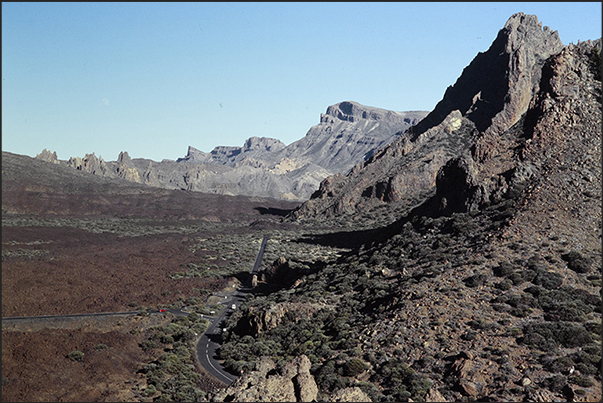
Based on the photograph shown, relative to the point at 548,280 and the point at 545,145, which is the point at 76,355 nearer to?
the point at 548,280

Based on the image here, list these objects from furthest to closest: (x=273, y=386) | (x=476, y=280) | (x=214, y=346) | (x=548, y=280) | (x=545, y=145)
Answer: (x=545, y=145) < (x=214, y=346) < (x=476, y=280) < (x=548, y=280) < (x=273, y=386)

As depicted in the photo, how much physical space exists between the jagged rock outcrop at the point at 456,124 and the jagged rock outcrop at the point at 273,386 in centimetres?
9122

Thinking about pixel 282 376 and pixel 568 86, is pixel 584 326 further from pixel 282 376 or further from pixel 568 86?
pixel 568 86

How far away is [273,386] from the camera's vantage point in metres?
28.5

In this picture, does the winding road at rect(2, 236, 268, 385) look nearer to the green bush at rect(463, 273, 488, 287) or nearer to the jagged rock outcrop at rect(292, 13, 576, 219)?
the green bush at rect(463, 273, 488, 287)

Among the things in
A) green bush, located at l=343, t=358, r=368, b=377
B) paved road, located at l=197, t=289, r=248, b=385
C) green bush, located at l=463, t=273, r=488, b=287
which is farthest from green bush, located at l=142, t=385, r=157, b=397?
green bush, located at l=463, t=273, r=488, b=287

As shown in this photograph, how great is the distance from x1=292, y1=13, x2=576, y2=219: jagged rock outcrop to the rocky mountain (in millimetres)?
58424

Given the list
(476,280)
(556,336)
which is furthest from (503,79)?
(556,336)

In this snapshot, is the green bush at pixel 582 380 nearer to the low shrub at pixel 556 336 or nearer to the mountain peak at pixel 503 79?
the low shrub at pixel 556 336

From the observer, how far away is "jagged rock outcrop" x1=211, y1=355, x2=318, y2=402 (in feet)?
90.5

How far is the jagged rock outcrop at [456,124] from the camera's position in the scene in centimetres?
12288

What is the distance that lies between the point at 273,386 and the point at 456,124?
119 meters

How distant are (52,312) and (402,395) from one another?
4196cm

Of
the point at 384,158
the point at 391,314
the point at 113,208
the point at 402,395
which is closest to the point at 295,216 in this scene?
the point at 384,158
